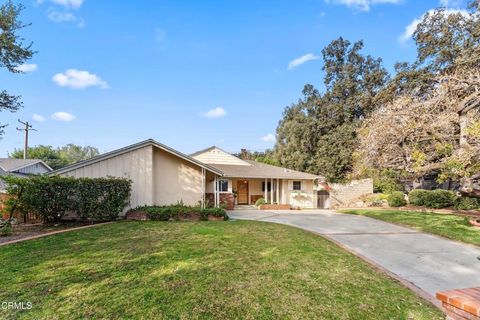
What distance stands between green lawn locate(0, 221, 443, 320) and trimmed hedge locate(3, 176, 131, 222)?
3035 mm

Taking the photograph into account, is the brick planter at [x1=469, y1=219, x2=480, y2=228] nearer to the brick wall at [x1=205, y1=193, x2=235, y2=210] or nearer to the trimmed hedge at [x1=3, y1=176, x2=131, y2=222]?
the brick wall at [x1=205, y1=193, x2=235, y2=210]

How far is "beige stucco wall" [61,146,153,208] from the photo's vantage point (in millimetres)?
11570

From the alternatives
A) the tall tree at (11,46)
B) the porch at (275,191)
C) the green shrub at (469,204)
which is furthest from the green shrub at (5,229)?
the green shrub at (469,204)

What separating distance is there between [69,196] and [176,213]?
4256 millimetres

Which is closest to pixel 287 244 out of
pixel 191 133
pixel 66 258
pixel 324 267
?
pixel 324 267

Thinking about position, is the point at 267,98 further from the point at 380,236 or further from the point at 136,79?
the point at 380,236

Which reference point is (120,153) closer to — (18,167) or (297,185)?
(297,185)

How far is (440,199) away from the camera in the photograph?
16375mm

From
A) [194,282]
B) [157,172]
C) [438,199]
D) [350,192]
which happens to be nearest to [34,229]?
[157,172]

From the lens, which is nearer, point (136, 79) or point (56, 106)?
point (136, 79)

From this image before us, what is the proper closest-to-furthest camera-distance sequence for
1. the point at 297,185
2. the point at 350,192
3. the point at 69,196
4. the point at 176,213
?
the point at 69,196
the point at 176,213
the point at 297,185
the point at 350,192

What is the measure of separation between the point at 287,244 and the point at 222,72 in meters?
15.5

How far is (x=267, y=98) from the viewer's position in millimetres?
24188

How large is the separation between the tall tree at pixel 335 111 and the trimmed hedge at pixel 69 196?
66.4 feet
